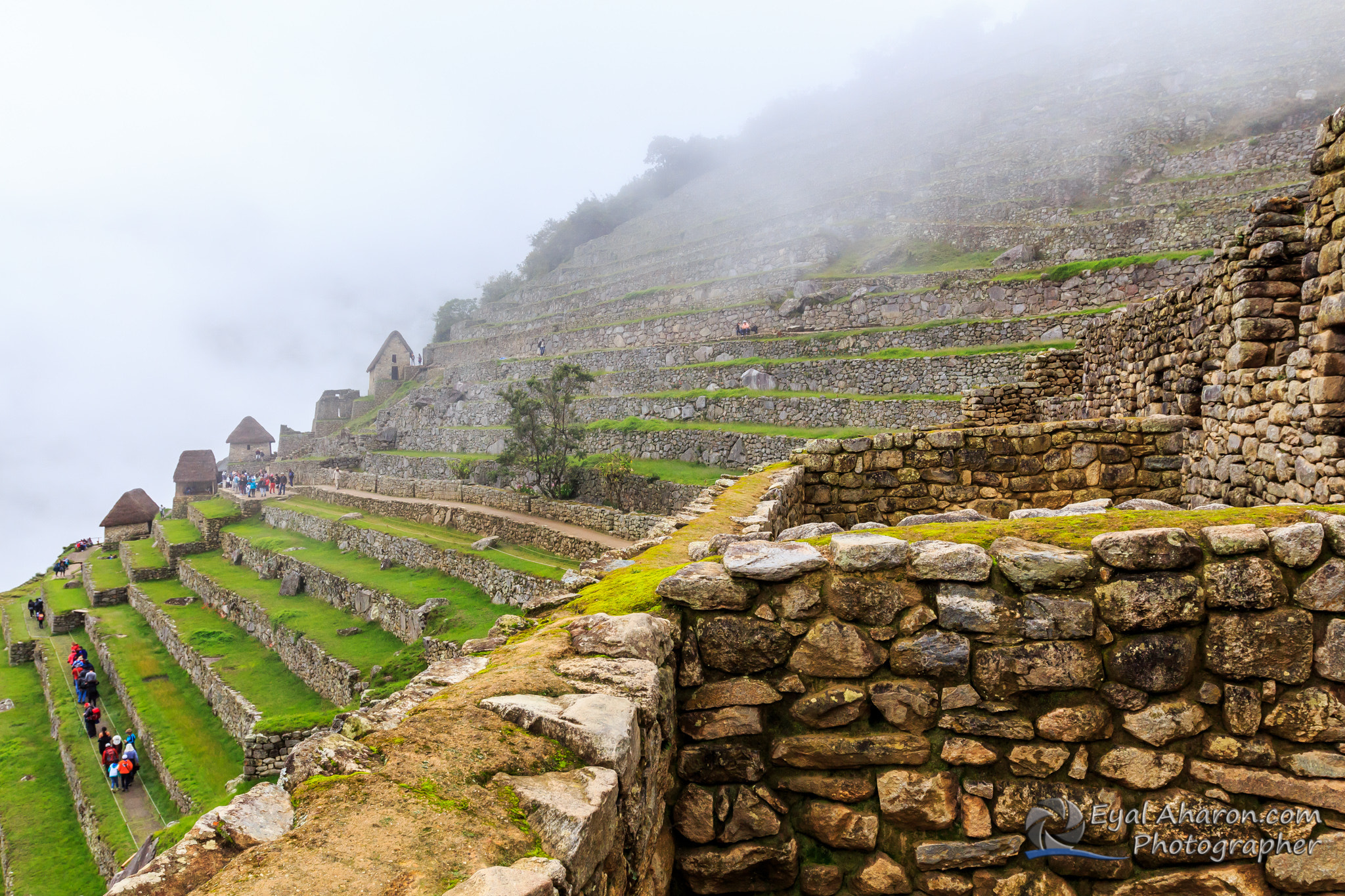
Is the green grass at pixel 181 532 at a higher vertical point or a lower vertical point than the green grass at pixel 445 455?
lower

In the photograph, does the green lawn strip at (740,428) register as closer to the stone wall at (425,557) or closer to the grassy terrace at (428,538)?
the grassy terrace at (428,538)

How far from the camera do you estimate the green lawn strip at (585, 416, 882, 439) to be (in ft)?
67.6

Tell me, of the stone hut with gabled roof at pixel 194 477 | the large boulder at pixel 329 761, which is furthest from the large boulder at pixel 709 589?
the stone hut with gabled roof at pixel 194 477

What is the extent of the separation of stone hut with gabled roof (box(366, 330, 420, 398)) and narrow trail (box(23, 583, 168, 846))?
32.8m

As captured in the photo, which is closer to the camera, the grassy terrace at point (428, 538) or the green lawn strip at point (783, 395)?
the grassy terrace at point (428, 538)

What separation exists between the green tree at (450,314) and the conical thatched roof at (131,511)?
2751 cm

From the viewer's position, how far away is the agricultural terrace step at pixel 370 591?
1802cm

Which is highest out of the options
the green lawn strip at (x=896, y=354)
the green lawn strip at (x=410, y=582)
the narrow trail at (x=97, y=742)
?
the green lawn strip at (x=896, y=354)

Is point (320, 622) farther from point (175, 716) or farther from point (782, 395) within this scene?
point (782, 395)

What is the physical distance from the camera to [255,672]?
20.4m

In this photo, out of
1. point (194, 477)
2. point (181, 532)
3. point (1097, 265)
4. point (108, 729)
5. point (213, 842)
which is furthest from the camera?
point (194, 477)

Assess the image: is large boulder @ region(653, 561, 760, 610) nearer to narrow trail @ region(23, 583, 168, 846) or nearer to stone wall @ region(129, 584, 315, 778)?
stone wall @ region(129, 584, 315, 778)

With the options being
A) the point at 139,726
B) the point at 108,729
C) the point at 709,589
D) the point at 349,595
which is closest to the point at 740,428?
the point at 349,595

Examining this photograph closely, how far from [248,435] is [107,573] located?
26.4m
